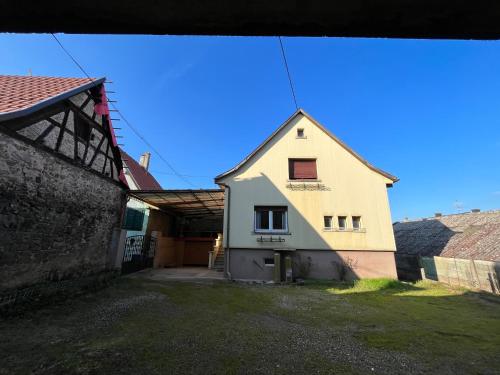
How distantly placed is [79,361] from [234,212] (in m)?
8.77

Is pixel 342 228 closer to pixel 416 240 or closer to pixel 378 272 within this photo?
pixel 378 272

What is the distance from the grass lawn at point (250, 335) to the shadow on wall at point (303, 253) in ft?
9.86

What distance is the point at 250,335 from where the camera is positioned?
15.8ft

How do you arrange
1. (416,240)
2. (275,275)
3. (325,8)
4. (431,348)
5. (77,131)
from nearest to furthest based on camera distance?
(325,8) → (431,348) → (77,131) → (275,275) → (416,240)

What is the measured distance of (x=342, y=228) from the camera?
12.0 metres

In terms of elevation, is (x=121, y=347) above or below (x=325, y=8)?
below

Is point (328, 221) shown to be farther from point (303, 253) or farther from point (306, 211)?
point (303, 253)

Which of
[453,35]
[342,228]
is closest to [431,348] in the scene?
[453,35]

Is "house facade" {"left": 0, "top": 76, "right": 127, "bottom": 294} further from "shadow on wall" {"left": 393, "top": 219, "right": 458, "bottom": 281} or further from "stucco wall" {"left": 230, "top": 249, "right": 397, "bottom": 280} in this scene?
"shadow on wall" {"left": 393, "top": 219, "right": 458, "bottom": 281}

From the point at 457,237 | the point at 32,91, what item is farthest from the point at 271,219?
the point at 457,237

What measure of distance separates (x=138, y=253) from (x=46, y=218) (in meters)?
7.32

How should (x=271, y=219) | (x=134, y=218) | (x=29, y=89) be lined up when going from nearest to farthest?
1. (x=29, y=89)
2. (x=271, y=219)
3. (x=134, y=218)

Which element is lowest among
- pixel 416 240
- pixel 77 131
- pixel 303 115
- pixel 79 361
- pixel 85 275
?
pixel 79 361

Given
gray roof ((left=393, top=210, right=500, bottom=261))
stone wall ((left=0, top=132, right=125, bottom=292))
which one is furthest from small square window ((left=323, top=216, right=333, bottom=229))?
stone wall ((left=0, top=132, right=125, bottom=292))
